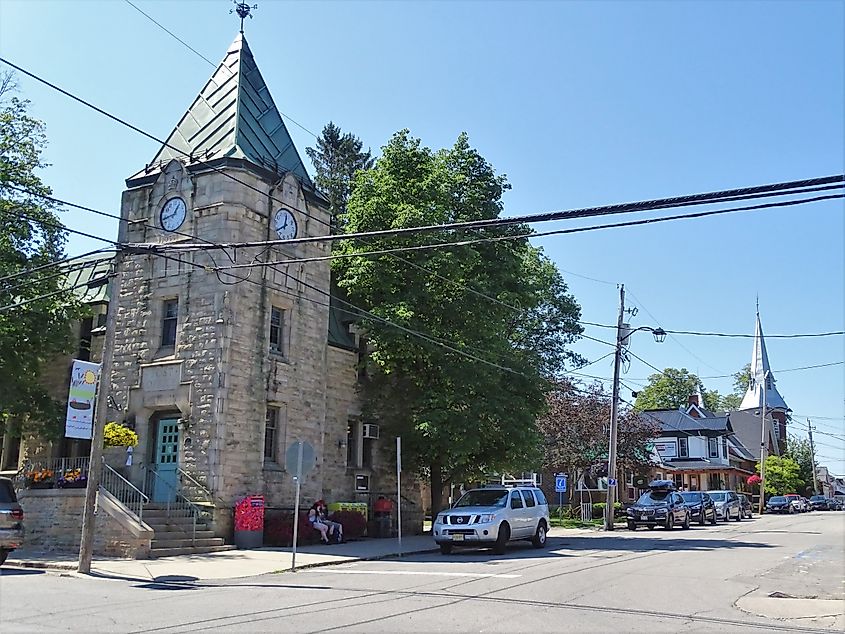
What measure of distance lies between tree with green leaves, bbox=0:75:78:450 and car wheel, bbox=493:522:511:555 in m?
14.5

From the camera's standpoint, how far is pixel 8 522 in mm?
16297

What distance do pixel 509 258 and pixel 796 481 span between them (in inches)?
2501

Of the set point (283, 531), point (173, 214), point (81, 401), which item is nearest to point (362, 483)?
point (283, 531)

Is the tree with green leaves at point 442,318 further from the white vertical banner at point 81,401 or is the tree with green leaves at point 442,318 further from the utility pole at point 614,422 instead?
the white vertical banner at point 81,401

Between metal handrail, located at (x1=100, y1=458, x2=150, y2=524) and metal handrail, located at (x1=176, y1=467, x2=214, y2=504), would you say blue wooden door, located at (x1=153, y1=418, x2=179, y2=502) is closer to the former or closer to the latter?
metal handrail, located at (x1=176, y1=467, x2=214, y2=504)

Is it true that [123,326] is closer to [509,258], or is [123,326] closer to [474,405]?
[474,405]

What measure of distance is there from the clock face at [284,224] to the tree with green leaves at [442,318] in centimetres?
242

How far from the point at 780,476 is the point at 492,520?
65.5 metres

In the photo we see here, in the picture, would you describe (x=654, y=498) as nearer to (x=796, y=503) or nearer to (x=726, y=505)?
(x=726, y=505)

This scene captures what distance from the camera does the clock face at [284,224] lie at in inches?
979

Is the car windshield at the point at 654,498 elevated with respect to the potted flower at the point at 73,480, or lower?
lower

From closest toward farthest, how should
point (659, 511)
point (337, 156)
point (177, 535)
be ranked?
point (177, 535), point (659, 511), point (337, 156)

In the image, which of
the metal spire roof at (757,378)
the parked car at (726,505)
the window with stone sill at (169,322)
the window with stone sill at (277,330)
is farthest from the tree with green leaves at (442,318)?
the metal spire roof at (757,378)

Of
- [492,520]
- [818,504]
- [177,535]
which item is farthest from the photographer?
[818,504]
